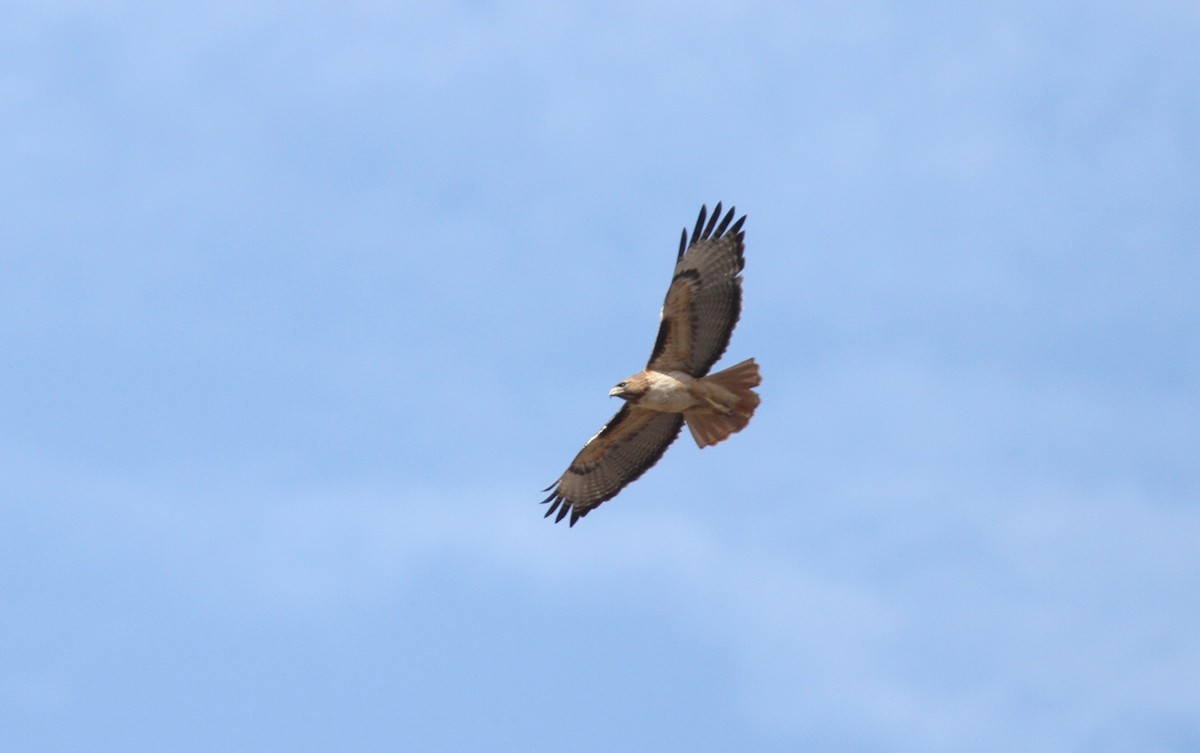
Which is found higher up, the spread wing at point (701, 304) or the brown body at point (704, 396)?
the spread wing at point (701, 304)

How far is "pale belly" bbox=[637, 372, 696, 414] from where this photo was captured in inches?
677

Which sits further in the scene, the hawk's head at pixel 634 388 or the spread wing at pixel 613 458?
the spread wing at pixel 613 458

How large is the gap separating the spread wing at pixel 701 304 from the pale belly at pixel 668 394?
0.18 metres

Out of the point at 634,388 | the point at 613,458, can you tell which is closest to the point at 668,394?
the point at 634,388

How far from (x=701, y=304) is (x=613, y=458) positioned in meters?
2.16

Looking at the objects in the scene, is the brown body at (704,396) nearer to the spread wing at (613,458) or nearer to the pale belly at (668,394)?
the pale belly at (668,394)

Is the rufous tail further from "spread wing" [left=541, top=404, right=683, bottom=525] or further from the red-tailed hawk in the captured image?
"spread wing" [left=541, top=404, right=683, bottom=525]

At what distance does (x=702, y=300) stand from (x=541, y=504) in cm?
309

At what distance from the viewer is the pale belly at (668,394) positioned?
1720 cm

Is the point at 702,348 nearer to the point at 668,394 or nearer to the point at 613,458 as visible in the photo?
the point at 668,394

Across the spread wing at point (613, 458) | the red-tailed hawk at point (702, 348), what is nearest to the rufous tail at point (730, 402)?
the red-tailed hawk at point (702, 348)

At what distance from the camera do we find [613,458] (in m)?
18.8

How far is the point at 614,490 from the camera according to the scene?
1894 cm

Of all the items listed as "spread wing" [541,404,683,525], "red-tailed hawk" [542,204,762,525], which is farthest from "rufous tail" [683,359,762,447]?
"spread wing" [541,404,683,525]
